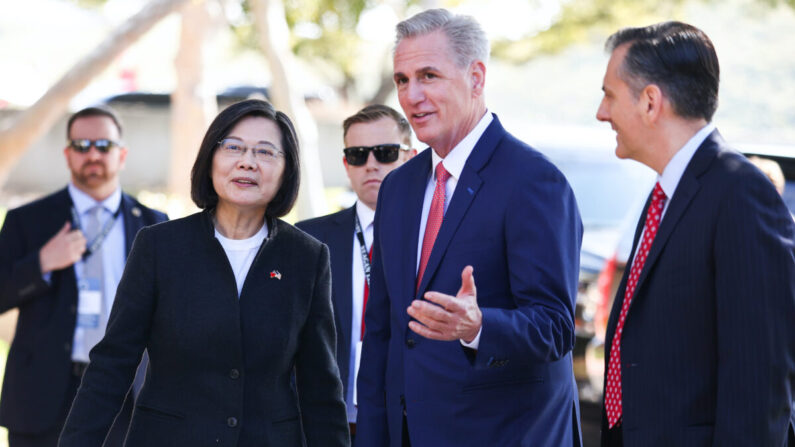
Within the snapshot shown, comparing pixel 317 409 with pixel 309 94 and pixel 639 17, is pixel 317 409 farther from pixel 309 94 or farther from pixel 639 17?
pixel 309 94

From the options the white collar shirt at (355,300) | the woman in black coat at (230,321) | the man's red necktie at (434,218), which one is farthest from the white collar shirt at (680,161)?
the white collar shirt at (355,300)

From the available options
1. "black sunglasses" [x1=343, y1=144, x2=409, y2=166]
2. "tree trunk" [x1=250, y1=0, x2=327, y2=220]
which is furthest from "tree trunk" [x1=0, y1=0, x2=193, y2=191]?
"black sunglasses" [x1=343, y1=144, x2=409, y2=166]

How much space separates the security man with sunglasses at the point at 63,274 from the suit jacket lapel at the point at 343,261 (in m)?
1.19

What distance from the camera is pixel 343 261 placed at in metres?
4.26

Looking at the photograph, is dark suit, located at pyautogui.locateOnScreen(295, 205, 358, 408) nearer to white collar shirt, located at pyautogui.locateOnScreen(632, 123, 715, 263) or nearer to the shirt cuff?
the shirt cuff

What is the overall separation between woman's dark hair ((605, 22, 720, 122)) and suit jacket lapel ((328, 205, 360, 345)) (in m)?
1.81

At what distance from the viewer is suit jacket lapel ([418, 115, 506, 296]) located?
2.90 m

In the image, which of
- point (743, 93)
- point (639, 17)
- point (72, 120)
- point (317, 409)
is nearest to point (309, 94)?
point (639, 17)

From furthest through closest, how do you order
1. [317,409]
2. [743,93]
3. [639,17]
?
[743,93]
[639,17]
[317,409]

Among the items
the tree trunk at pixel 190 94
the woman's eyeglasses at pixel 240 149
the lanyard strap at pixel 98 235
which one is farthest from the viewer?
the tree trunk at pixel 190 94

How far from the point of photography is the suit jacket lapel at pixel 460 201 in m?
2.90

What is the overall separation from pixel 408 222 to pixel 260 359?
2.21 ft

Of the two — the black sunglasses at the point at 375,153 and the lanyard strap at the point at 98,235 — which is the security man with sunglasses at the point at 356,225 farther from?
the lanyard strap at the point at 98,235

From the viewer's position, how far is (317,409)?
335cm
